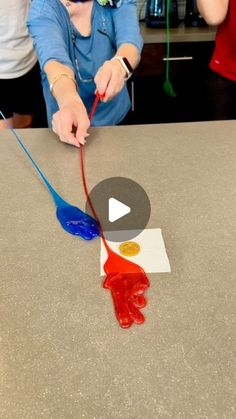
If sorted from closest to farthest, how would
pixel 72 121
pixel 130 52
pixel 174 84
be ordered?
pixel 72 121
pixel 130 52
pixel 174 84

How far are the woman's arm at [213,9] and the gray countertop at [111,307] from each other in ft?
1.69

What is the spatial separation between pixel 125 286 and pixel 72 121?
0.43 m

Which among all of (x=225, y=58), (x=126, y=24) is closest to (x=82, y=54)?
(x=126, y=24)

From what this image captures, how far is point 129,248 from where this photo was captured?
0.61m

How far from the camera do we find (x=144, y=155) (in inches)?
33.3

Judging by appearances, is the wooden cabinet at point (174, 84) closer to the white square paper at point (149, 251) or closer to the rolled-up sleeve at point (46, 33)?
the rolled-up sleeve at point (46, 33)

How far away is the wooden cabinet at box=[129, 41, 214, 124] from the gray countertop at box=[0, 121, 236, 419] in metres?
1.26

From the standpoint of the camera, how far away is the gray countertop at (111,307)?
42 centimetres

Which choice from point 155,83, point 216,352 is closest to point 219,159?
point 216,352

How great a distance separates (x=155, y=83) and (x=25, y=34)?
31.5 inches

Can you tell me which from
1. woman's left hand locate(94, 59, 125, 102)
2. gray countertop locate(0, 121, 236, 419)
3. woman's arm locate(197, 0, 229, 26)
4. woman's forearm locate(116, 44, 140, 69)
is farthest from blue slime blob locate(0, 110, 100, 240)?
woman's arm locate(197, 0, 229, 26)

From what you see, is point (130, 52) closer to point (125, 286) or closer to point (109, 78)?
point (109, 78)

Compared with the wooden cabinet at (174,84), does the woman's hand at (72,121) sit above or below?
above
